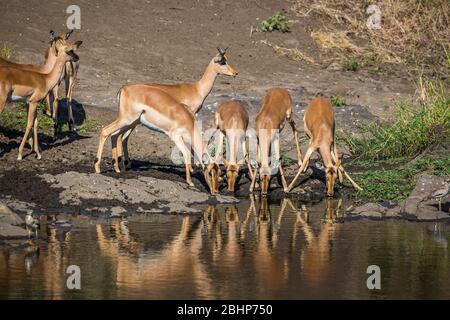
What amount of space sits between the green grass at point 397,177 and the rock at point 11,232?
189 inches


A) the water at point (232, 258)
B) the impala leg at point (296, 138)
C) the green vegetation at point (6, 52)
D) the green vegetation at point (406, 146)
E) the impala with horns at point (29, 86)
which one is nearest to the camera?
the water at point (232, 258)

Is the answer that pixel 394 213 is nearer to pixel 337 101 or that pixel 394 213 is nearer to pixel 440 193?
pixel 440 193

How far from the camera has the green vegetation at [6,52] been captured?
19.2 m

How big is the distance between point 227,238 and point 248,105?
268 inches

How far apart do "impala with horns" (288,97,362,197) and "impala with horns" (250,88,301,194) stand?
1.18 ft

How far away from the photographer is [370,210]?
44.3 ft

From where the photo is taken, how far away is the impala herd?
15094 millimetres

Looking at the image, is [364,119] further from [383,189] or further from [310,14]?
[310,14]

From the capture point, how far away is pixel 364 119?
18.2 meters

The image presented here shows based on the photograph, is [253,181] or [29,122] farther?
[29,122]

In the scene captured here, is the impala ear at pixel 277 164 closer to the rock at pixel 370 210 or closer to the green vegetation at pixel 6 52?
the rock at pixel 370 210

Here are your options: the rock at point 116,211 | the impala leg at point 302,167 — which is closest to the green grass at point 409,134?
the impala leg at point 302,167

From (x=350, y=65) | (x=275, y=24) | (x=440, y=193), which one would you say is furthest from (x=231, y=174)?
(x=275, y=24)

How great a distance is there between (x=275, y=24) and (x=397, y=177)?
346 inches
